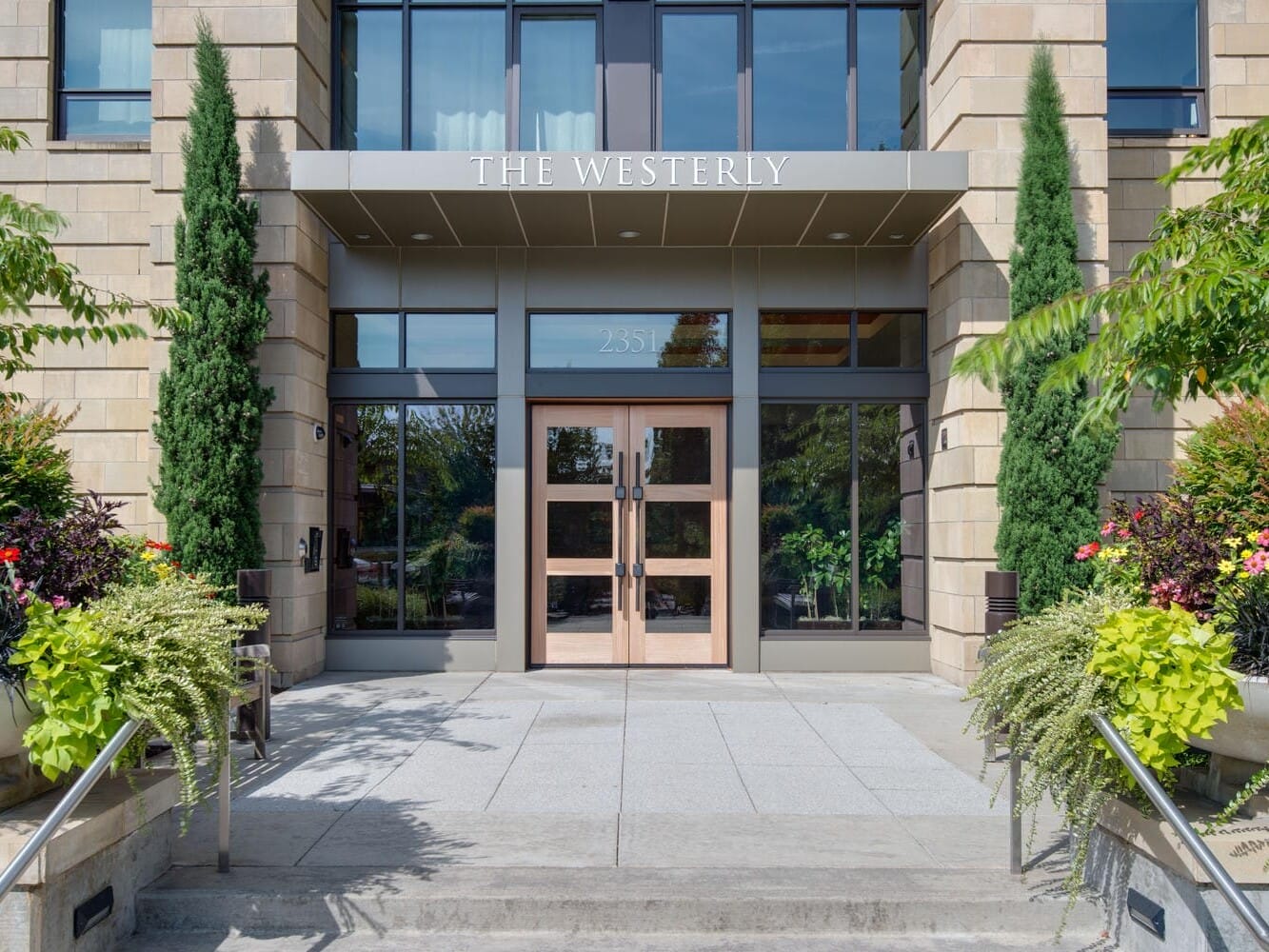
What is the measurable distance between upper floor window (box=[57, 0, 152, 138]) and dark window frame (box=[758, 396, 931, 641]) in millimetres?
7932

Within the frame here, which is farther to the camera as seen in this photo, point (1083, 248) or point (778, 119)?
point (778, 119)

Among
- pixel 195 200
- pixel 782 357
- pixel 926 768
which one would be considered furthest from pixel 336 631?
pixel 926 768

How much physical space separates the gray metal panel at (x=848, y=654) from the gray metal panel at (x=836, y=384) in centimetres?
243

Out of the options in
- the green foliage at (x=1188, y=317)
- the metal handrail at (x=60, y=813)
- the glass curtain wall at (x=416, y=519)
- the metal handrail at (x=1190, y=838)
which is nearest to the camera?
the metal handrail at (x=1190, y=838)

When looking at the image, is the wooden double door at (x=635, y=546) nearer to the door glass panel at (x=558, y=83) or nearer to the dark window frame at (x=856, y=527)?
the dark window frame at (x=856, y=527)

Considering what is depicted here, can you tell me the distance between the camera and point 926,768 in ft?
22.4

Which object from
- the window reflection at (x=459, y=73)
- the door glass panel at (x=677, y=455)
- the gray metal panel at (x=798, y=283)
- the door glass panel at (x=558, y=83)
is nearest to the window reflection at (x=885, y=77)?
the gray metal panel at (x=798, y=283)

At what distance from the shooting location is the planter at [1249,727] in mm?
3820

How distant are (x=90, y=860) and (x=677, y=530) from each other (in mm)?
7574

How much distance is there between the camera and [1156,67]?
1087cm

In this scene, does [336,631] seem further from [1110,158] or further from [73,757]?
[1110,158]

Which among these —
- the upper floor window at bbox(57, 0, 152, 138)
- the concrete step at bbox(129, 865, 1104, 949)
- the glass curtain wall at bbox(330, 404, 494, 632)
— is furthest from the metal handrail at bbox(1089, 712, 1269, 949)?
the upper floor window at bbox(57, 0, 152, 138)

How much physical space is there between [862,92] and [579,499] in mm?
5641

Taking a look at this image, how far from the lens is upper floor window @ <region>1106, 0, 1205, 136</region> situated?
1084cm
